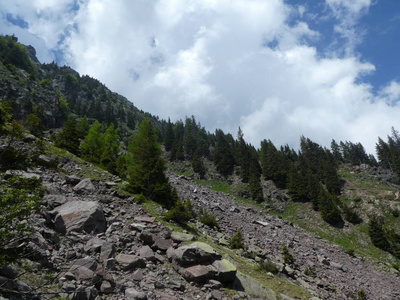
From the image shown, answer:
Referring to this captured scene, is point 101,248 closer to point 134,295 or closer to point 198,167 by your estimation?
point 134,295

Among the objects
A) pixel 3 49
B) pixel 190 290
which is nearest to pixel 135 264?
pixel 190 290

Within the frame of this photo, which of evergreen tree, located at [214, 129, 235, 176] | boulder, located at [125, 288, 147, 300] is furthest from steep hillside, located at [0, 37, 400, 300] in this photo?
evergreen tree, located at [214, 129, 235, 176]

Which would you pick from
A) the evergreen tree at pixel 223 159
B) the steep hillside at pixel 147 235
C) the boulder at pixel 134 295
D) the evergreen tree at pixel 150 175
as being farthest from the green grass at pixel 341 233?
the boulder at pixel 134 295

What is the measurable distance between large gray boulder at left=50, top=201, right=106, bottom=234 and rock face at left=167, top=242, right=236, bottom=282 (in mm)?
4633

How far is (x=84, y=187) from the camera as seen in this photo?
59.0 feet

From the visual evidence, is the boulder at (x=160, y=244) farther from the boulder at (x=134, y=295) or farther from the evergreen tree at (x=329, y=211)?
the evergreen tree at (x=329, y=211)

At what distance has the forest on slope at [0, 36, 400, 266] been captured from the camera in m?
23.3

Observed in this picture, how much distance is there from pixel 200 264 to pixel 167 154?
96.9 meters

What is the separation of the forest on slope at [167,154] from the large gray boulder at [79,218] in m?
3.78

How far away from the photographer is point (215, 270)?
10.8m

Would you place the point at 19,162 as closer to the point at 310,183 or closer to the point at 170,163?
the point at 310,183

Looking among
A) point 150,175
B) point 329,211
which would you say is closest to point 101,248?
point 150,175

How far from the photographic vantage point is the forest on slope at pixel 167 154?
2331cm

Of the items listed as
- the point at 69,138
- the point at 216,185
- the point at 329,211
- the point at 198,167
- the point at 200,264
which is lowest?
the point at 200,264
